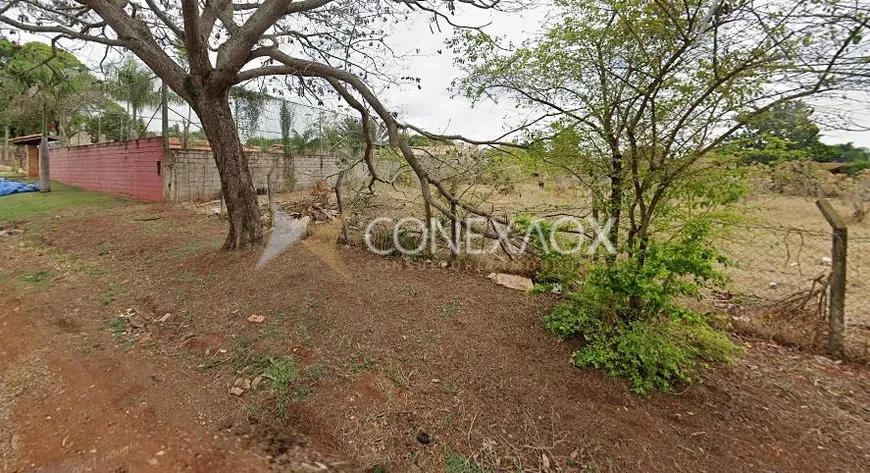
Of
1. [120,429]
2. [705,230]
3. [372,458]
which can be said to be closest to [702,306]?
[705,230]

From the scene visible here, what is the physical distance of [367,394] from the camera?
2383 mm

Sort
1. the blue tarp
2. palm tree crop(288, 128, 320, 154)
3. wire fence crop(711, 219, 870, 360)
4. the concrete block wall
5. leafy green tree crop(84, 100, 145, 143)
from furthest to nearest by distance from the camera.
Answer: palm tree crop(288, 128, 320, 154)
leafy green tree crop(84, 100, 145, 143)
the blue tarp
the concrete block wall
wire fence crop(711, 219, 870, 360)

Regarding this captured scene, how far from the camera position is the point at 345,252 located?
Result: 4.96m

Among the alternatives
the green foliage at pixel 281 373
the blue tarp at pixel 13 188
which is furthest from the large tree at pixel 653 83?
the blue tarp at pixel 13 188

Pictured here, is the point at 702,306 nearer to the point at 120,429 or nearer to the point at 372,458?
the point at 372,458

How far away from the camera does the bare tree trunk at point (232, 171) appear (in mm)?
4379

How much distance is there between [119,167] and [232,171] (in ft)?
28.6

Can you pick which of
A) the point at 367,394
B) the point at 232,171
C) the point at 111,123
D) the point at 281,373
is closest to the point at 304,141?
the point at 111,123

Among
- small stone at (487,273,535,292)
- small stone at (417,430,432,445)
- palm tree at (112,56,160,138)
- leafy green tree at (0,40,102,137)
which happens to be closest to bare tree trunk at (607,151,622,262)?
small stone at (487,273,535,292)

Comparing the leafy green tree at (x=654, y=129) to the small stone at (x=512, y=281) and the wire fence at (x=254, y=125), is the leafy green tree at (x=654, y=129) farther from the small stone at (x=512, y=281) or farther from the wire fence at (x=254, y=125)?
the wire fence at (x=254, y=125)

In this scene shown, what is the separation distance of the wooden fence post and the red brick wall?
11.4 metres

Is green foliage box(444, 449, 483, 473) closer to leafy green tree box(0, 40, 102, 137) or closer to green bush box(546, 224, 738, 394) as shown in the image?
green bush box(546, 224, 738, 394)

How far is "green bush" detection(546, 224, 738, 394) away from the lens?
7.29ft

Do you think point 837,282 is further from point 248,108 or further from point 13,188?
point 13,188
